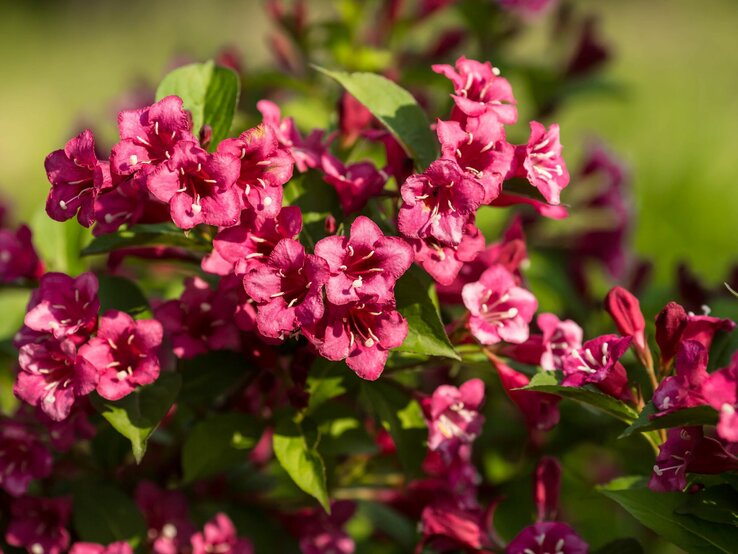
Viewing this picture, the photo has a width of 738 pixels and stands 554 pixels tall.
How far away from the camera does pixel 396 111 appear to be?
54.7 inches

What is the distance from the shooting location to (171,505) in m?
1.60

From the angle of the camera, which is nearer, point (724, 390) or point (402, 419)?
point (724, 390)

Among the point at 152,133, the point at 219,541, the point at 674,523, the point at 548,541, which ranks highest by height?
the point at 152,133

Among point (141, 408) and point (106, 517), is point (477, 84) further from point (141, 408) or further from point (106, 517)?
point (106, 517)

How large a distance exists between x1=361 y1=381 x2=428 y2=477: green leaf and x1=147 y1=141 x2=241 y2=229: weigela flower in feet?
1.32

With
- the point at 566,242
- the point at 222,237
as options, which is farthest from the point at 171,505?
Result: the point at 566,242

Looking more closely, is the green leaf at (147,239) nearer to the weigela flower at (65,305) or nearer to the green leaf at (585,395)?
the weigela flower at (65,305)

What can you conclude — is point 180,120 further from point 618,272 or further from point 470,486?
point 618,272

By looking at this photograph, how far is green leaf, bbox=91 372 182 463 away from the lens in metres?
1.28

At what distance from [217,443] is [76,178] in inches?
19.5

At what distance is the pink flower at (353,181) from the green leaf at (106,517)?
0.65 metres

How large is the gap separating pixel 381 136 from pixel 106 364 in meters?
0.54

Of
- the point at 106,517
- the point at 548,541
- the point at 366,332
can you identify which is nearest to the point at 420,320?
the point at 366,332

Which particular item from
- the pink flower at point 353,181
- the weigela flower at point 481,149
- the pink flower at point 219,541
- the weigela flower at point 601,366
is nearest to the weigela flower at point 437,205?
the weigela flower at point 481,149
